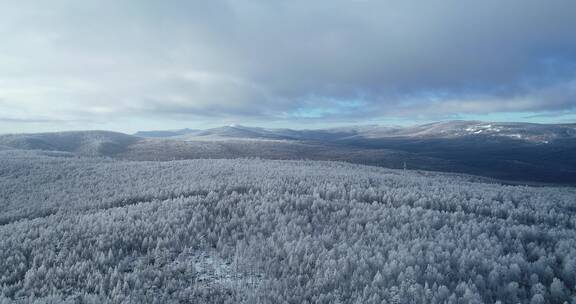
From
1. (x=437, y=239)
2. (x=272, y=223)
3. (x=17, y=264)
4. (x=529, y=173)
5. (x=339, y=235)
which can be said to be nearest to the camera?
(x=17, y=264)

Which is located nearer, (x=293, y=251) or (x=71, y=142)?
(x=293, y=251)

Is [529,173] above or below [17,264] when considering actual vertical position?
below

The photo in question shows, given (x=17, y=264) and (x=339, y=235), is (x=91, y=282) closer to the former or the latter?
(x=17, y=264)


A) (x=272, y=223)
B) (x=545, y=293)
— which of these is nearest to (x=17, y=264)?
(x=272, y=223)

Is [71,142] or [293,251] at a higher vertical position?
[71,142]

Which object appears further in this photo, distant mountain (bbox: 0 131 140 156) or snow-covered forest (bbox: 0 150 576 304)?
distant mountain (bbox: 0 131 140 156)

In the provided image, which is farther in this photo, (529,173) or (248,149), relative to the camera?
(248,149)

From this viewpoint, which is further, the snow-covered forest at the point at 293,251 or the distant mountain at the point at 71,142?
the distant mountain at the point at 71,142

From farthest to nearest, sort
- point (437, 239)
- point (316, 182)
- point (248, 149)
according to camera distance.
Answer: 1. point (248, 149)
2. point (316, 182)
3. point (437, 239)
